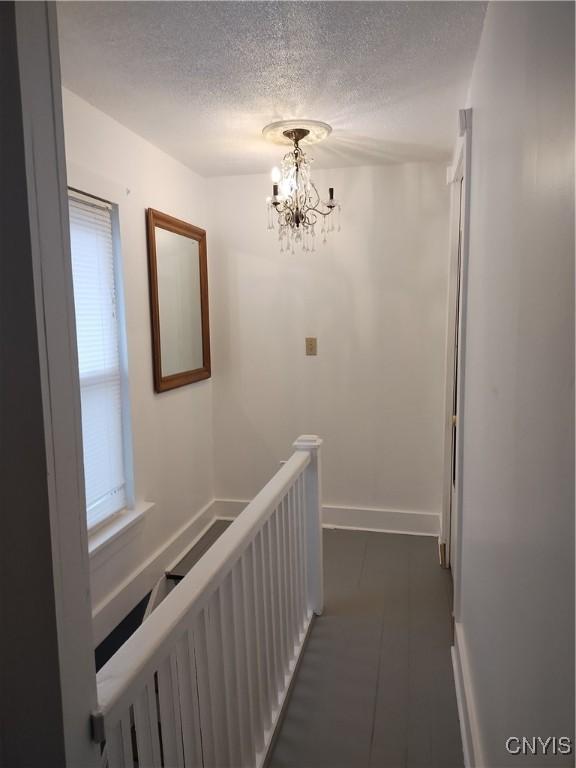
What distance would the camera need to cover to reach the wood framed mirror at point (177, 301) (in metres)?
2.92

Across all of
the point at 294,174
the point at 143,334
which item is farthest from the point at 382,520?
the point at 294,174

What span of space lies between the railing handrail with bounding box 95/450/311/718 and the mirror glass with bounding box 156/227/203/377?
60.6 inches

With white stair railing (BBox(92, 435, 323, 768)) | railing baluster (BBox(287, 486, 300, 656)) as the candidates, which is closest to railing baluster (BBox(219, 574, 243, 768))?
white stair railing (BBox(92, 435, 323, 768))

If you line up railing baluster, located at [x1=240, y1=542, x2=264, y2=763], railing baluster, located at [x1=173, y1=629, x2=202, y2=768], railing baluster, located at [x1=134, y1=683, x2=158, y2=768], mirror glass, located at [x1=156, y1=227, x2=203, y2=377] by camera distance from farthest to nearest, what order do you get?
mirror glass, located at [x1=156, y1=227, x2=203, y2=377], railing baluster, located at [x1=240, y1=542, x2=264, y2=763], railing baluster, located at [x1=173, y1=629, x2=202, y2=768], railing baluster, located at [x1=134, y1=683, x2=158, y2=768]

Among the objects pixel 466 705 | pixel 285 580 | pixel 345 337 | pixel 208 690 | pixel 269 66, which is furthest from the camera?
pixel 345 337

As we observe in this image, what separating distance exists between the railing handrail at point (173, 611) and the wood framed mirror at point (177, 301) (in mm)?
1467

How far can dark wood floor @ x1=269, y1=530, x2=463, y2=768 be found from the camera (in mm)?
1812

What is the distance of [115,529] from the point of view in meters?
2.55

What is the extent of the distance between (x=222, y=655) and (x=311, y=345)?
2.45 meters

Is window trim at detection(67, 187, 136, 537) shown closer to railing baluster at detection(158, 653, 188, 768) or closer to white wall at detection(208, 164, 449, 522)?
white wall at detection(208, 164, 449, 522)

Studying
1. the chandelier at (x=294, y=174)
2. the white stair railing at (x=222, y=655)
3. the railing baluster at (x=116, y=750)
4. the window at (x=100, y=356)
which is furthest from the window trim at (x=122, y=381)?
the railing baluster at (x=116, y=750)

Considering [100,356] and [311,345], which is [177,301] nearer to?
[100,356]

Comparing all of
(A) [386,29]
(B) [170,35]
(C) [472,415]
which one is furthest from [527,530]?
(B) [170,35]

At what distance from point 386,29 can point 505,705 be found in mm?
1955
